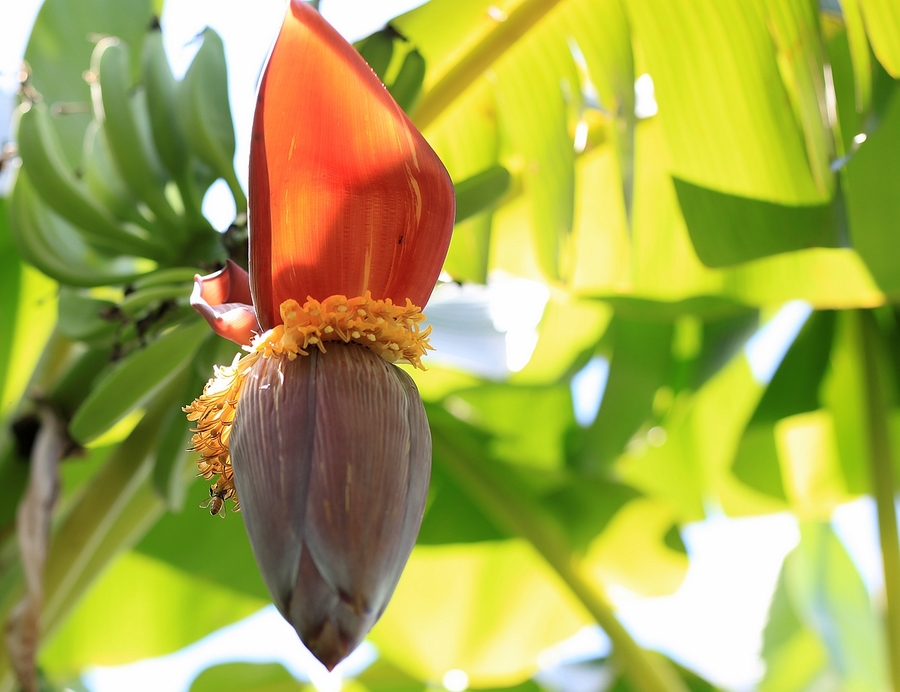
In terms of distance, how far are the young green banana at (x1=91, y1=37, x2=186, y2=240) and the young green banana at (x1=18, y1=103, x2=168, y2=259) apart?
30 mm

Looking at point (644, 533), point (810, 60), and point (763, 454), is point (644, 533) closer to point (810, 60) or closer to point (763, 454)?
point (763, 454)

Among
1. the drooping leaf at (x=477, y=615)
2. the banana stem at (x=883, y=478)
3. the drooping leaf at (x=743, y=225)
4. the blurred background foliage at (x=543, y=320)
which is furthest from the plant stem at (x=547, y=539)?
the drooping leaf at (x=743, y=225)

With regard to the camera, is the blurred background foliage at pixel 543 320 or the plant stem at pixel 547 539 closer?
the blurred background foliage at pixel 543 320

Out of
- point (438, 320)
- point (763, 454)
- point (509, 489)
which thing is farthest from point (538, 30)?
point (763, 454)

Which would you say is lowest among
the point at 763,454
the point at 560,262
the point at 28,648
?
the point at 763,454

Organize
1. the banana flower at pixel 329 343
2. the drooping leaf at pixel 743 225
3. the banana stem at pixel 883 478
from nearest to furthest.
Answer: the banana flower at pixel 329 343 → the drooping leaf at pixel 743 225 → the banana stem at pixel 883 478

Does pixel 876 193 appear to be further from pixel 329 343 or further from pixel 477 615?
pixel 477 615

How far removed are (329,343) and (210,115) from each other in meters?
0.41

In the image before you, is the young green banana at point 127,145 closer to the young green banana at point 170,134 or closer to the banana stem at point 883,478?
the young green banana at point 170,134

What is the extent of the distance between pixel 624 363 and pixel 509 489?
25 centimetres

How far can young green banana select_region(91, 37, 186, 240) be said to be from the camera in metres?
0.69

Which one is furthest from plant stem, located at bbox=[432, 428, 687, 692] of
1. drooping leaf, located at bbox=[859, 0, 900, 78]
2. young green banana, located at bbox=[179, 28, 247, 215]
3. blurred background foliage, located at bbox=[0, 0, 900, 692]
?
drooping leaf, located at bbox=[859, 0, 900, 78]

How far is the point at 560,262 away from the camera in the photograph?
82 cm

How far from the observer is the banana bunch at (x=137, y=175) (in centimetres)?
67
